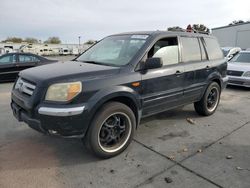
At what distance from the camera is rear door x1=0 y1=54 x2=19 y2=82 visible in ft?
32.0

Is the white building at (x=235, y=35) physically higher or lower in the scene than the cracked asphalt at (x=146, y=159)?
higher

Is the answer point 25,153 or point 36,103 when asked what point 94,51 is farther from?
point 25,153

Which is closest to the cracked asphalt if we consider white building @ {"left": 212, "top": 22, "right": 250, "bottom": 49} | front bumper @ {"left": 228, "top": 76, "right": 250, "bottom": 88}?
front bumper @ {"left": 228, "top": 76, "right": 250, "bottom": 88}

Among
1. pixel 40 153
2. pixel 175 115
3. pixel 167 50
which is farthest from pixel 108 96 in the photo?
pixel 175 115

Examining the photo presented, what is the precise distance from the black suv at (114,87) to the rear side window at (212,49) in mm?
199

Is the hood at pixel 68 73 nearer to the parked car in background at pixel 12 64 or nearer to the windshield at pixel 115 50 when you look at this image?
the windshield at pixel 115 50

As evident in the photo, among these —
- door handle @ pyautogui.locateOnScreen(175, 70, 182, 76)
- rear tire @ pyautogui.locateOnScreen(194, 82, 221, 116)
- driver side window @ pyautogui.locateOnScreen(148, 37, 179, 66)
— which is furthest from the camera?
rear tire @ pyautogui.locateOnScreen(194, 82, 221, 116)

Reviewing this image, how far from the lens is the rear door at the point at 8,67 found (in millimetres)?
9742

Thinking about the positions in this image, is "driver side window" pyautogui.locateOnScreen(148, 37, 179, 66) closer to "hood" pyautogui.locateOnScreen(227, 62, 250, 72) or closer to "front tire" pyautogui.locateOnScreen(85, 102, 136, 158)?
"front tire" pyautogui.locateOnScreen(85, 102, 136, 158)

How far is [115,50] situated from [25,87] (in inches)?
64.3

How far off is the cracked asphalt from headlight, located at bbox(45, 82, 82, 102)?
0.98 m

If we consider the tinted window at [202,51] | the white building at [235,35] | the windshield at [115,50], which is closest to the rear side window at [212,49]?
the tinted window at [202,51]

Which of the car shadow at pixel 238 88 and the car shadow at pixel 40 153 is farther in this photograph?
the car shadow at pixel 238 88

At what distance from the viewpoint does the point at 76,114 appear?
114 inches
